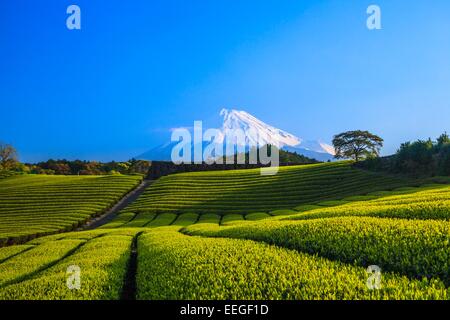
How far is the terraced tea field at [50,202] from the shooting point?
49.9 m

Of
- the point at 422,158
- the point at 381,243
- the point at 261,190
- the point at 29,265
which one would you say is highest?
the point at 422,158

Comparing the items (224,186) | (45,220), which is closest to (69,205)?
(45,220)

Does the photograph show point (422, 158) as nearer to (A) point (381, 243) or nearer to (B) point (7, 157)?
(A) point (381, 243)

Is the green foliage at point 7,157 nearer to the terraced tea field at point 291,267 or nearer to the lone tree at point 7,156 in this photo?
the lone tree at point 7,156

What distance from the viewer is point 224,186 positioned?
72000 millimetres

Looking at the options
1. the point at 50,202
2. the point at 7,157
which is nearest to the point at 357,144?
the point at 50,202

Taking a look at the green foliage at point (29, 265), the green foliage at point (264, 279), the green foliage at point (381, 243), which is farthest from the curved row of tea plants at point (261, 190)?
the green foliage at point (264, 279)

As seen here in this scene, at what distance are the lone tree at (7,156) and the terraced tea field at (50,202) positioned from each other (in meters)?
33.2

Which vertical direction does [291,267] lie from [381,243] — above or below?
below

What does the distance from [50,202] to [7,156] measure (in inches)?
2856

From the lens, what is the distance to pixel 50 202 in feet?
221
